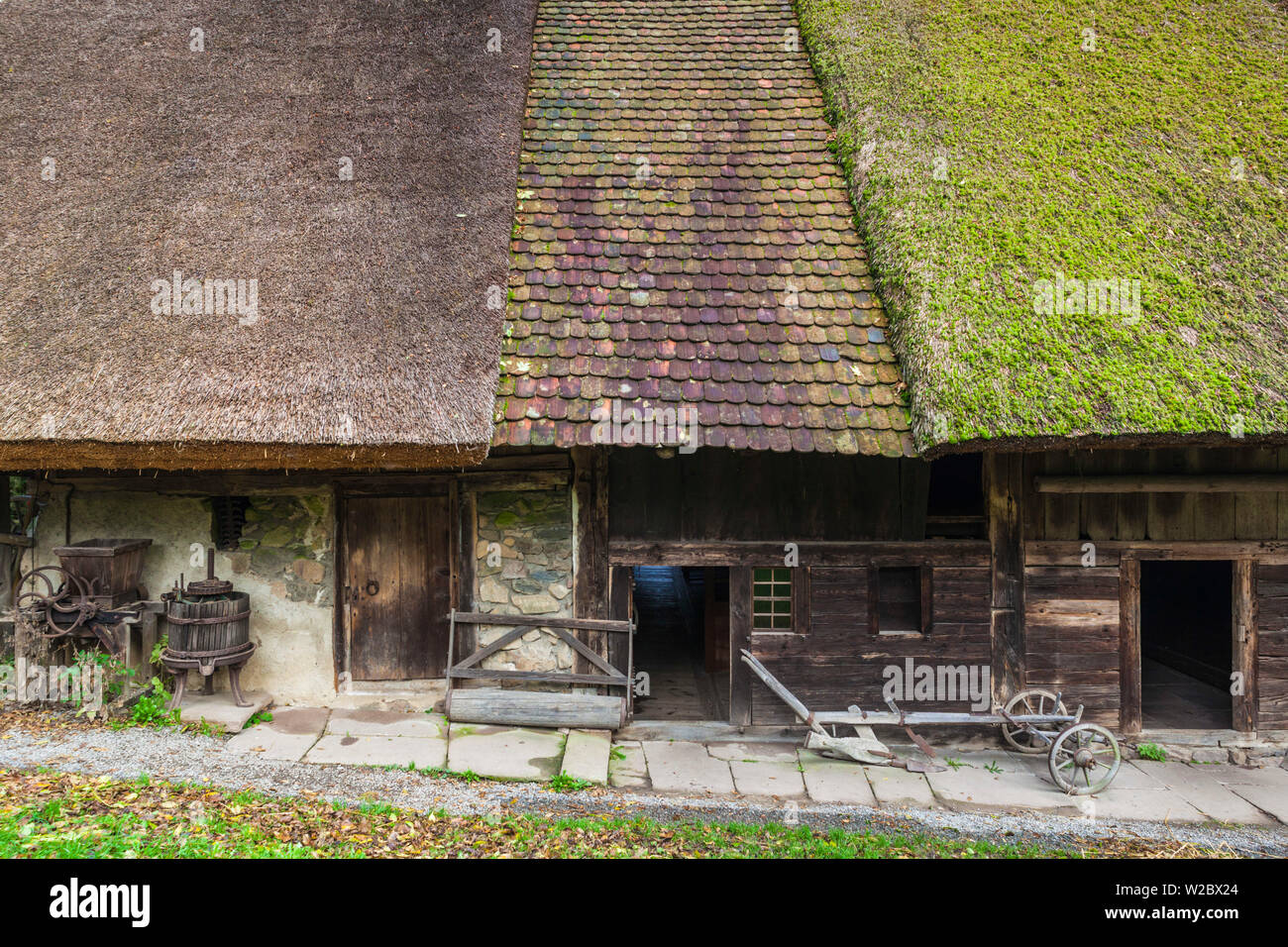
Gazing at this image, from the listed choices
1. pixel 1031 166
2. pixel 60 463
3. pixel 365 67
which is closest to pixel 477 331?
pixel 60 463

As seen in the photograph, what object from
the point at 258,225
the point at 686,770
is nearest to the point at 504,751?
the point at 686,770

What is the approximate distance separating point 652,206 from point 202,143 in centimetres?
412

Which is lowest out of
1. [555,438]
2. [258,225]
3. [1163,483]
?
[1163,483]

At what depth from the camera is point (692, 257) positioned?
19.6 feet

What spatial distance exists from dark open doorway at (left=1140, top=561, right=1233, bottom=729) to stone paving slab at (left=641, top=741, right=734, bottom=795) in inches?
156

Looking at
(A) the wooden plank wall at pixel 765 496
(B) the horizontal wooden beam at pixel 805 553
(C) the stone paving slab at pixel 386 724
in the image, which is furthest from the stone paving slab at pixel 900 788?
(C) the stone paving slab at pixel 386 724

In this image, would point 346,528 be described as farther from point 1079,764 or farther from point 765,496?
point 1079,764

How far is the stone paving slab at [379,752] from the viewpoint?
5039 mm

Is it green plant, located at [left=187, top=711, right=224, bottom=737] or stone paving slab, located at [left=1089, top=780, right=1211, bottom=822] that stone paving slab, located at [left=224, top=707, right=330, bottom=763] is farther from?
stone paving slab, located at [left=1089, top=780, right=1211, bottom=822]

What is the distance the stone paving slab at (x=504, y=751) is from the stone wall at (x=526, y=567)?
22.5 inches

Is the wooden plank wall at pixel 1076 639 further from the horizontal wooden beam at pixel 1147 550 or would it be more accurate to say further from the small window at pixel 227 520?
the small window at pixel 227 520

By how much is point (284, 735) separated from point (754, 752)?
374cm

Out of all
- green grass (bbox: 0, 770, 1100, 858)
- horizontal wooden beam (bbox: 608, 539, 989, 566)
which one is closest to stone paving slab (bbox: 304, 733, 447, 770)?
green grass (bbox: 0, 770, 1100, 858)

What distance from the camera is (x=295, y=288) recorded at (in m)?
5.29
